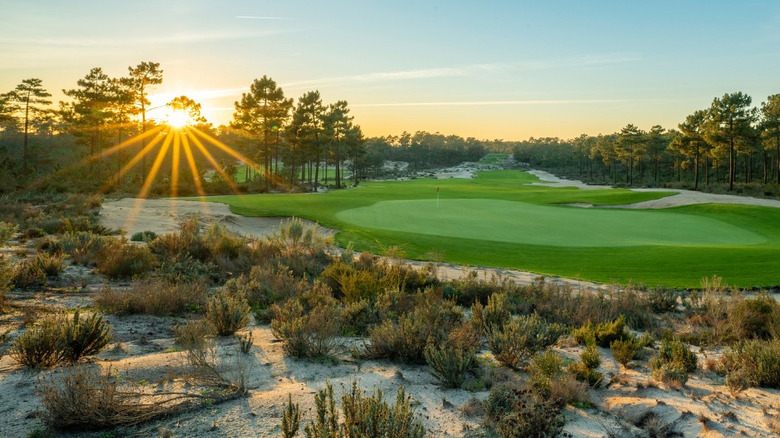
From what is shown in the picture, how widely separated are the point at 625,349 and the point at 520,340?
179 centimetres

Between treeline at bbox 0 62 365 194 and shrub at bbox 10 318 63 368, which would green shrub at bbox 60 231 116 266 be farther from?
treeline at bbox 0 62 365 194

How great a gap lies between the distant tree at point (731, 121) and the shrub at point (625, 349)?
194 feet

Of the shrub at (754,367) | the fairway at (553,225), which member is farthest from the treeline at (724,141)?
the shrub at (754,367)

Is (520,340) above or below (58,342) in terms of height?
below

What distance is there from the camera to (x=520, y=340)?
5961mm

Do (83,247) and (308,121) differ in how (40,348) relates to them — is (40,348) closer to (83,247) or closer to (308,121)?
(83,247)

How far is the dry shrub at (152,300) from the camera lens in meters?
7.88

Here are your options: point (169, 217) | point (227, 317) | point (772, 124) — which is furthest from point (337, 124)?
point (227, 317)

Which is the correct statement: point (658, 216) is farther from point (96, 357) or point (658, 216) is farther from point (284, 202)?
point (96, 357)

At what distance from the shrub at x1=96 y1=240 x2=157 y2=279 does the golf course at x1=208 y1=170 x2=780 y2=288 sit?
24.9 feet

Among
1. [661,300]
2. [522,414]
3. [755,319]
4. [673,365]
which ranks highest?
[522,414]

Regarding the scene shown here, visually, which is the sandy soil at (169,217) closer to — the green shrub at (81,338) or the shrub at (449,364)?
the green shrub at (81,338)

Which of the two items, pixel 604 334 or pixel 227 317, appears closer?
pixel 227 317

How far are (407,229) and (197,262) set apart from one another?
11502 millimetres
